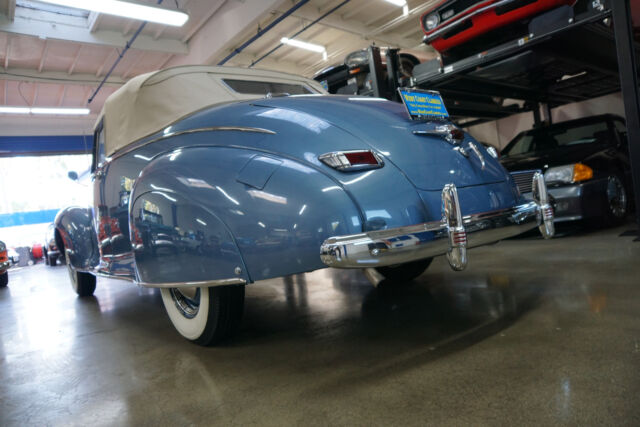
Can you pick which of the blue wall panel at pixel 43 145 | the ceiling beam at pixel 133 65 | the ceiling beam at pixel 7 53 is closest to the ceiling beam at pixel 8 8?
the ceiling beam at pixel 7 53

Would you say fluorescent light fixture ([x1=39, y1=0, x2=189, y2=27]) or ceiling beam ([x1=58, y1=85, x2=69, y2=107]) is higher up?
ceiling beam ([x1=58, y1=85, x2=69, y2=107])

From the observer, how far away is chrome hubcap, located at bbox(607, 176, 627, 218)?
446cm

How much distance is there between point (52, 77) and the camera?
1198 centimetres

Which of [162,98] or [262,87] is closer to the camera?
[162,98]

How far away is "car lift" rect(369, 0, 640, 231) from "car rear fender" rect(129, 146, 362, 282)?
3.10 m

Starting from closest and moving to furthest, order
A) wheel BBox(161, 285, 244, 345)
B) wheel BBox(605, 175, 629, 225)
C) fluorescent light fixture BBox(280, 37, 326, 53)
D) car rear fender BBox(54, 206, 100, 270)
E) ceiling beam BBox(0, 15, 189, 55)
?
wheel BBox(161, 285, 244, 345) → car rear fender BBox(54, 206, 100, 270) → wheel BBox(605, 175, 629, 225) → ceiling beam BBox(0, 15, 189, 55) → fluorescent light fixture BBox(280, 37, 326, 53)

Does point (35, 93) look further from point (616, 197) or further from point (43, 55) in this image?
point (616, 197)

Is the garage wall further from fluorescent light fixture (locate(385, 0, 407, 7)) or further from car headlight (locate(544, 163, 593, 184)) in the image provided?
car headlight (locate(544, 163, 593, 184))

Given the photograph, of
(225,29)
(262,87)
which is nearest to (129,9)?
(225,29)

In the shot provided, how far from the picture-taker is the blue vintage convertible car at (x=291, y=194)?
167cm

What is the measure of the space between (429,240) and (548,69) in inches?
192

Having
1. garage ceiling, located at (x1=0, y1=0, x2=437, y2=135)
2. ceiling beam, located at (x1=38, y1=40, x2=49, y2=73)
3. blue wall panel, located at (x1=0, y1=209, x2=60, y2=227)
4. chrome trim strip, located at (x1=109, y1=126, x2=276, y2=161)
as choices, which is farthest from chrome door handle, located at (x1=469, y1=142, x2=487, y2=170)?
blue wall panel, located at (x1=0, y1=209, x2=60, y2=227)

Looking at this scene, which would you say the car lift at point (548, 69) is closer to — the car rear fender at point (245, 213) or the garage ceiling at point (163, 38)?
the car rear fender at point (245, 213)

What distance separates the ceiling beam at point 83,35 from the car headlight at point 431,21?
Answer: 820cm
